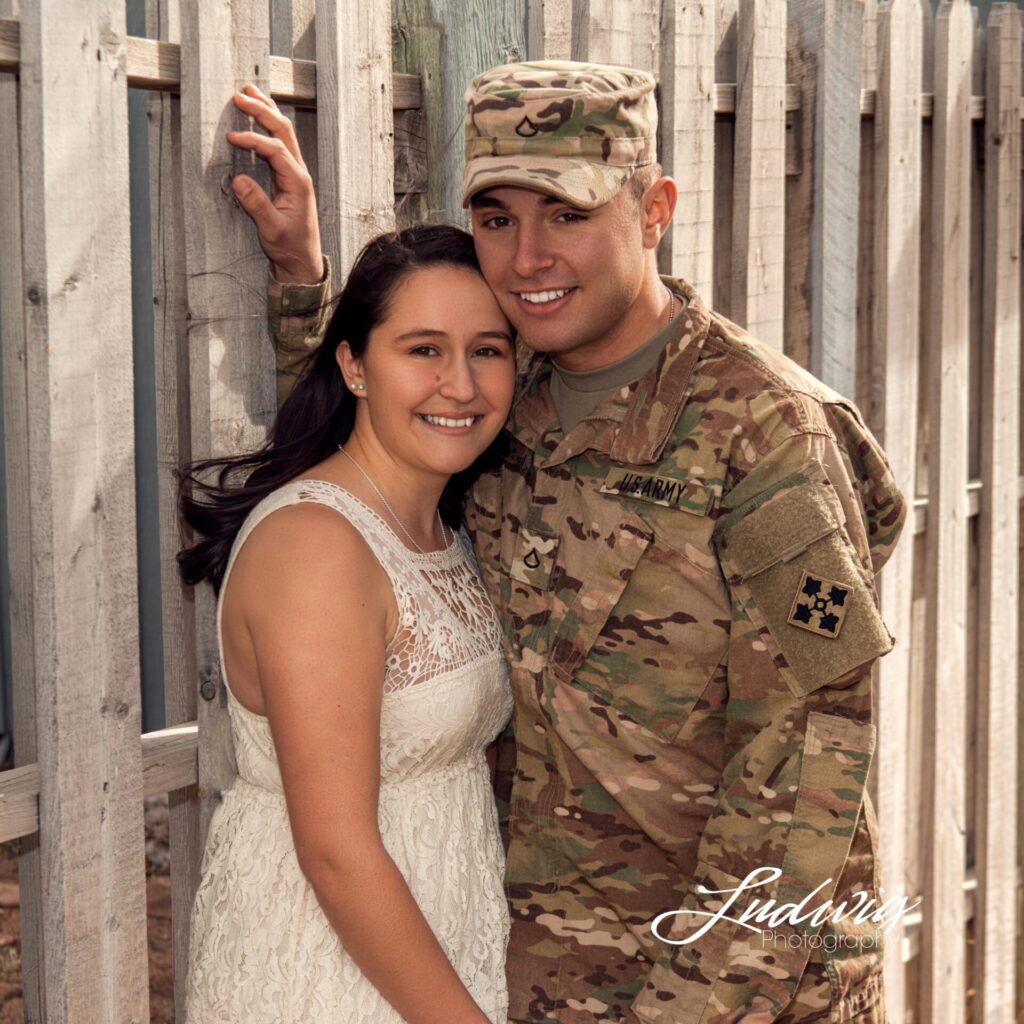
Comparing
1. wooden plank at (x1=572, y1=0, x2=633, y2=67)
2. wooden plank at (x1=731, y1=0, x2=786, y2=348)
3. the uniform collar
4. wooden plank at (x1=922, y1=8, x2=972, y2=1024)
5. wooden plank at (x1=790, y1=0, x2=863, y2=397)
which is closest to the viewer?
the uniform collar

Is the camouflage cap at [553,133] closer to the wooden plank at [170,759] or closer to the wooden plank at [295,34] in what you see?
the wooden plank at [295,34]

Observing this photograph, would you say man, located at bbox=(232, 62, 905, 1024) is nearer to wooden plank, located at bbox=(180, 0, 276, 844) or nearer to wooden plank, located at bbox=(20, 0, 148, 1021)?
wooden plank, located at bbox=(180, 0, 276, 844)

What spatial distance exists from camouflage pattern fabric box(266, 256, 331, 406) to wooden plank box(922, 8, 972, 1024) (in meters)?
2.06

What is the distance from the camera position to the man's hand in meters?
2.58

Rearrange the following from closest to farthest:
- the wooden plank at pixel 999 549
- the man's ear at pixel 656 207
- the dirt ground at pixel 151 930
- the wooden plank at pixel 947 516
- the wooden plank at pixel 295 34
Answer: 1. the man's ear at pixel 656 207
2. the wooden plank at pixel 295 34
3. the wooden plank at pixel 947 516
4. the wooden plank at pixel 999 549
5. the dirt ground at pixel 151 930

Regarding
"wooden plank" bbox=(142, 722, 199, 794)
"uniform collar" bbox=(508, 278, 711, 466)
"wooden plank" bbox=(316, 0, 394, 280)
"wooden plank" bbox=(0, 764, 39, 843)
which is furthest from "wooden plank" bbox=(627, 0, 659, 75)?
"wooden plank" bbox=(0, 764, 39, 843)

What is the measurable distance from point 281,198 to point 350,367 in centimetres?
35

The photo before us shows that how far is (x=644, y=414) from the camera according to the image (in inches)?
100

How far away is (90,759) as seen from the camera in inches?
95.7

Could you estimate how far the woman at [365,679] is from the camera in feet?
7.57

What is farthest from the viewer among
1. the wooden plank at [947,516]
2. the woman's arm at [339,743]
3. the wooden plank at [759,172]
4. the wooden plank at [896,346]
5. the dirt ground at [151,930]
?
the dirt ground at [151,930]

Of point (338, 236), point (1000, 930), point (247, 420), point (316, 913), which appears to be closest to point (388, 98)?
point (338, 236)

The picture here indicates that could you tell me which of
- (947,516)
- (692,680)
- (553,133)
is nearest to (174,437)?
(553,133)

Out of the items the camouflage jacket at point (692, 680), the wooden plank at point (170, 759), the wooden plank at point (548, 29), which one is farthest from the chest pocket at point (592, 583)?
the wooden plank at point (548, 29)
